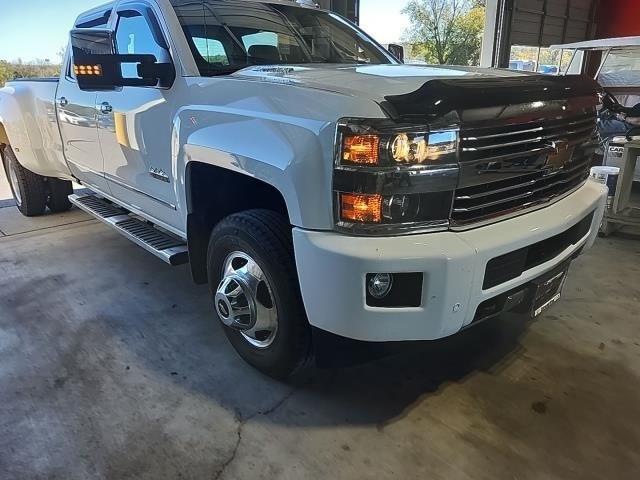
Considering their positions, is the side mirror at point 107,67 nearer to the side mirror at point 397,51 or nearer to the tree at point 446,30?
the side mirror at point 397,51

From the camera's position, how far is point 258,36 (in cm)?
290

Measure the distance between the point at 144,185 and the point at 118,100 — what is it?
1.76ft

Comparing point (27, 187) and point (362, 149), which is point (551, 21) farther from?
point (362, 149)

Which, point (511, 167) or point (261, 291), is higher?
point (511, 167)

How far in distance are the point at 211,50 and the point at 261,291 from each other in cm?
133

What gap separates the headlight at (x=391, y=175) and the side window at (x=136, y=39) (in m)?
1.49

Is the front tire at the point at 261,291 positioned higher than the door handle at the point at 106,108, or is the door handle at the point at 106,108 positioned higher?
the door handle at the point at 106,108

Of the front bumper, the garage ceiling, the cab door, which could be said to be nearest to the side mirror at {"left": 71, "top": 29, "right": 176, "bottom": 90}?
the cab door

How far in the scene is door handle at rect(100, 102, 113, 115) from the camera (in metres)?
3.21

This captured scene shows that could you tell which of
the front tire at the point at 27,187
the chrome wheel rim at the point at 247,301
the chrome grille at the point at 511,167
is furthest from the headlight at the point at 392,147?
the front tire at the point at 27,187

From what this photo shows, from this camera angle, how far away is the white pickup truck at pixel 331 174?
1722mm

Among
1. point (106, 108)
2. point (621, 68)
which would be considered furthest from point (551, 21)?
point (106, 108)

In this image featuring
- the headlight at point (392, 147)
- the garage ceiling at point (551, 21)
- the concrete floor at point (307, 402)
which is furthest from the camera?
the garage ceiling at point (551, 21)

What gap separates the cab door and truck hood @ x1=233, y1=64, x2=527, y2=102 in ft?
1.80
